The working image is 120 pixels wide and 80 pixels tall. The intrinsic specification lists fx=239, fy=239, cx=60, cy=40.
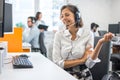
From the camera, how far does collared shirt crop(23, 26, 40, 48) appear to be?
4.61 m

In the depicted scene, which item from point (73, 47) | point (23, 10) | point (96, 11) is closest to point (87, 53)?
point (73, 47)

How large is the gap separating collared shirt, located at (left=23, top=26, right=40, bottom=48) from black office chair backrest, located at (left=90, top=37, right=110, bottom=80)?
9.05 ft

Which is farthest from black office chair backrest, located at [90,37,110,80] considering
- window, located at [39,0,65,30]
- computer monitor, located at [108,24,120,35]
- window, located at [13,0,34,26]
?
window, located at [39,0,65,30]

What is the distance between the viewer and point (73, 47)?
6.49 feet

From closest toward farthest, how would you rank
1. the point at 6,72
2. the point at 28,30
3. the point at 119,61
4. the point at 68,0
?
the point at 6,72 < the point at 119,61 < the point at 28,30 < the point at 68,0

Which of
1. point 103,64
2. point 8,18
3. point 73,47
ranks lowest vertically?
point 103,64

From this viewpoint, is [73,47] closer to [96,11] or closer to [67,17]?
[67,17]

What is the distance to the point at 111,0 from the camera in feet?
25.7

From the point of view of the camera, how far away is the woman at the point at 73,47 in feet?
6.25

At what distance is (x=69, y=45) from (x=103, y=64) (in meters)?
0.32

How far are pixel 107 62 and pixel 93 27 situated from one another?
4794mm

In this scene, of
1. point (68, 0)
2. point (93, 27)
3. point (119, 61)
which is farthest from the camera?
point (68, 0)

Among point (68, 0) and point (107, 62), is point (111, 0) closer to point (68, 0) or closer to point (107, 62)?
point (68, 0)

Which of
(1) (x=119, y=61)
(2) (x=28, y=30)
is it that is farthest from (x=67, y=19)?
(2) (x=28, y=30)
